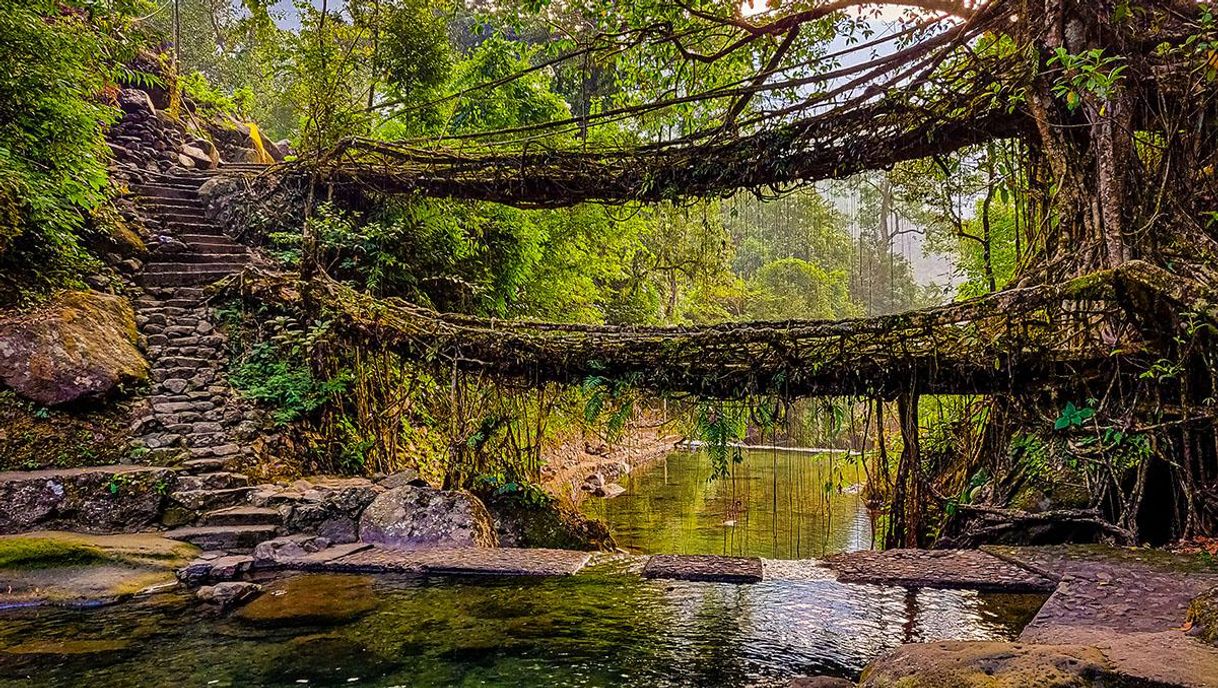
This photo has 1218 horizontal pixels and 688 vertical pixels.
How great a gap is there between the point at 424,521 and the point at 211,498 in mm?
2018

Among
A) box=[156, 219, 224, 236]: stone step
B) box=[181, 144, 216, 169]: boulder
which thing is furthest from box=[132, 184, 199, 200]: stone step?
box=[181, 144, 216, 169]: boulder

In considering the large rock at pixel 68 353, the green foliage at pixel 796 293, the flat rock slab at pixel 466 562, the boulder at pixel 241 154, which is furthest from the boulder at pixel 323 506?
the green foliage at pixel 796 293

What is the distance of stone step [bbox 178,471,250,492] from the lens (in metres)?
5.71

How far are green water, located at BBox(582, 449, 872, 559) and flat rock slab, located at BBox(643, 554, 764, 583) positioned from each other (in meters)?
0.98

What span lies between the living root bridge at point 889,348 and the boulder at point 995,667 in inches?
108

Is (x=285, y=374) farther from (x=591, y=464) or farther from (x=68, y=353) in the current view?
(x=591, y=464)

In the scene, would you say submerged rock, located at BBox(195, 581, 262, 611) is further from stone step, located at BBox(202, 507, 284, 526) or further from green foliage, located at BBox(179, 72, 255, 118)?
green foliage, located at BBox(179, 72, 255, 118)

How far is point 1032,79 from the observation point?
4.57 meters

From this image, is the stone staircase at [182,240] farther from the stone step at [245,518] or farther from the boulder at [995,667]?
the boulder at [995,667]

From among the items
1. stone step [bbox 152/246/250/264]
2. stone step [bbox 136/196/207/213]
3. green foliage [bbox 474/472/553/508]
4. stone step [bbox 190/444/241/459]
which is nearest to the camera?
stone step [bbox 190/444/241/459]

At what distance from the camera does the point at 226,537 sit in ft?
16.8

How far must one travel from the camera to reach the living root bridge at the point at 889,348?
171 inches

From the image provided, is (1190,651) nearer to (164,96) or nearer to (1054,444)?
(1054,444)

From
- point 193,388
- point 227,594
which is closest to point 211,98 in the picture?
point 193,388
